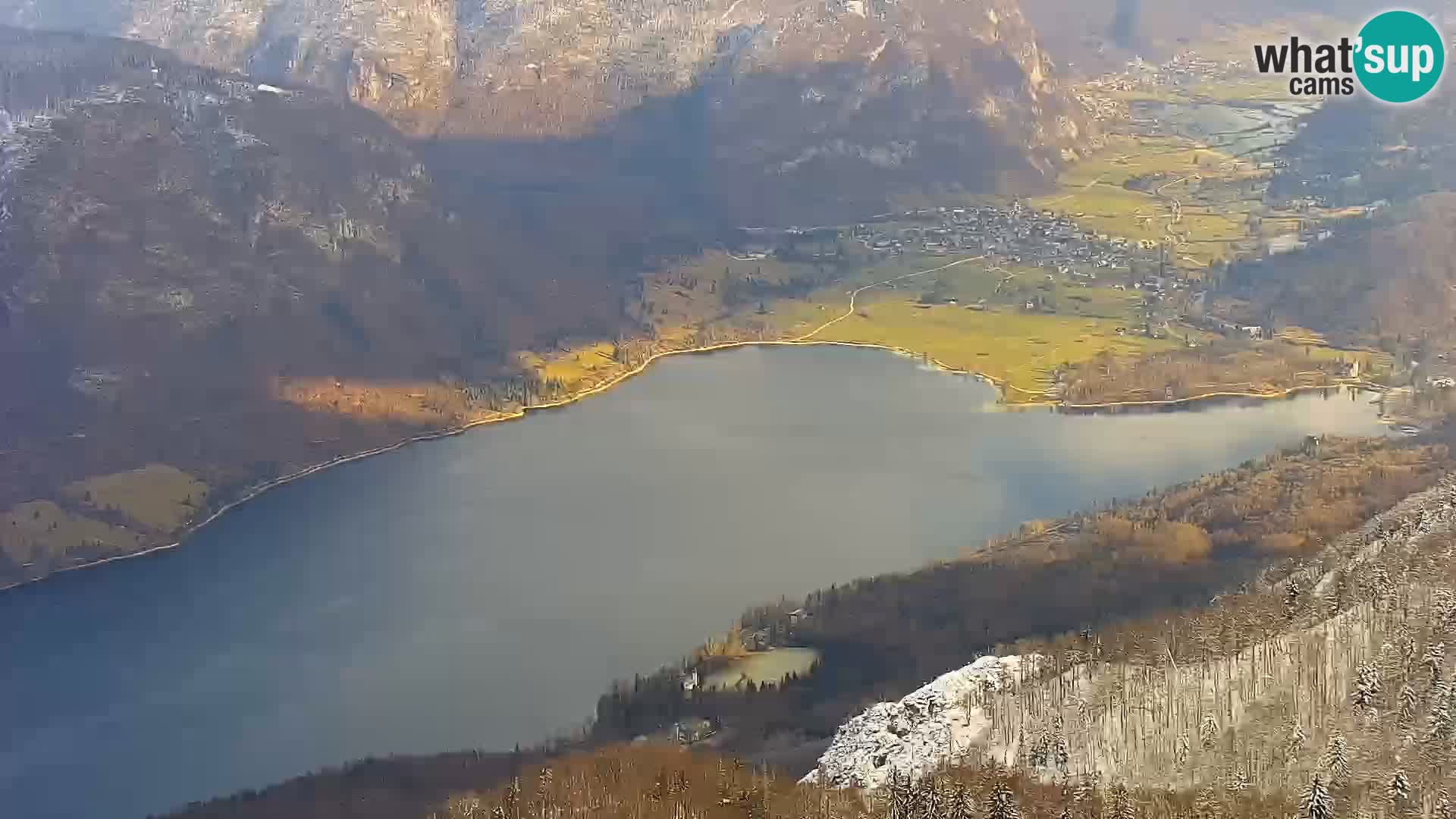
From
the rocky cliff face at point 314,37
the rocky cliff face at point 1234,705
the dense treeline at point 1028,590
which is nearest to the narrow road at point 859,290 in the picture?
the dense treeline at point 1028,590

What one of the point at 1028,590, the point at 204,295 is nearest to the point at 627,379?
the point at 204,295

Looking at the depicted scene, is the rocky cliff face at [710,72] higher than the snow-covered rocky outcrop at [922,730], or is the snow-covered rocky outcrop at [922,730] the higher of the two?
the rocky cliff face at [710,72]

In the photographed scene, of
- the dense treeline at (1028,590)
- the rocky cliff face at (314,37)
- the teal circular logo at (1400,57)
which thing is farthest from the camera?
the rocky cliff face at (314,37)

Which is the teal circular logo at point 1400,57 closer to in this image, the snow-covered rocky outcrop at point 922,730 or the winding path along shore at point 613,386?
the winding path along shore at point 613,386

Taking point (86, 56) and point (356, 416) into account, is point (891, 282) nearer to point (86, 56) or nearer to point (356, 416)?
point (356, 416)

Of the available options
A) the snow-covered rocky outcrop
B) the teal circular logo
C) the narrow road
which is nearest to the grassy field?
the narrow road

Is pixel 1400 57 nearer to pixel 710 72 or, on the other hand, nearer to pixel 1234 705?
pixel 710 72

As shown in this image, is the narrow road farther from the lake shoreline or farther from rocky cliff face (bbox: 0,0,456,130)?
rocky cliff face (bbox: 0,0,456,130)

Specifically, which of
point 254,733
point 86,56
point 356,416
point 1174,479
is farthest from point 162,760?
point 86,56
